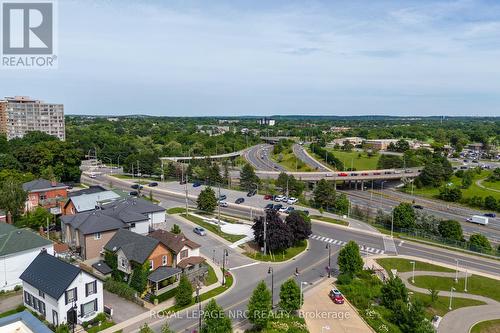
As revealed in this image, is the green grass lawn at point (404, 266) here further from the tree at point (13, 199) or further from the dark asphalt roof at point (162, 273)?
the tree at point (13, 199)

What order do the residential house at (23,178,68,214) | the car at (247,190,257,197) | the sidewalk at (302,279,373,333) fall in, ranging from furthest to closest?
the car at (247,190,257,197) < the residential house at (23,178,68,214) < the sidewalk at (302,279,373,333)

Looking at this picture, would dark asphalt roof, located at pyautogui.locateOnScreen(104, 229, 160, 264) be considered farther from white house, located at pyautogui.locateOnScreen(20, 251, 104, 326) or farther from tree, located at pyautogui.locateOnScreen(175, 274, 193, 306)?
white house, located at pyautogui.locateOnScreen(20, 251, 104, 326)

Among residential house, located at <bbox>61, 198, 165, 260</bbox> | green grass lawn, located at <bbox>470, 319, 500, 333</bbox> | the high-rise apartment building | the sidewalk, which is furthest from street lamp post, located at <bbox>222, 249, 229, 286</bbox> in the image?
the high-rise apartment building

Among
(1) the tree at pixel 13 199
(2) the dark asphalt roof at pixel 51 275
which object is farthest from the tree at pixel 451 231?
(1) the tree at pixel 13 199

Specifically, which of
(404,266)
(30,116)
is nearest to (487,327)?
(404,266)

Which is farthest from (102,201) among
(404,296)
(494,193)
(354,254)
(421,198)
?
(494,193)

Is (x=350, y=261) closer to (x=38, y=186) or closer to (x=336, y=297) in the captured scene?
(x=336, y=297)

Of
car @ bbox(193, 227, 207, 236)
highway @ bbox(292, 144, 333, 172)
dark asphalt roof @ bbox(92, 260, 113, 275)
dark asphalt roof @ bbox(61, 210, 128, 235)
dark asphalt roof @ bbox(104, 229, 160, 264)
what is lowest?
dark asphalt roof @ bbox(92, 260, 113, 275)

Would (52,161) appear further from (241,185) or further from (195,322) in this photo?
(195,322)

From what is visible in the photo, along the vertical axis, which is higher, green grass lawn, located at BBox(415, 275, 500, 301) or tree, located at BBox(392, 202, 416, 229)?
tree, located at BBox(392, 202, 416, 229)
